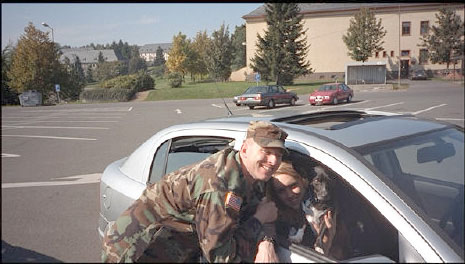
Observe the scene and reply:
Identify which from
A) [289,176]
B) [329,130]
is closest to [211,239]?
[289,176]

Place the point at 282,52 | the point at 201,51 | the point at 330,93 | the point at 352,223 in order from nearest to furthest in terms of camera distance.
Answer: the point at 352,223 → the point at 201,51 → the point at 282,52 → the point at 330,93

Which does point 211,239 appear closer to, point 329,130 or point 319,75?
point 329,130

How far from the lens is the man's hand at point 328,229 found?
180 cm

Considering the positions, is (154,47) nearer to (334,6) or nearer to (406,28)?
(334,6)

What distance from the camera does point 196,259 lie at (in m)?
1.73

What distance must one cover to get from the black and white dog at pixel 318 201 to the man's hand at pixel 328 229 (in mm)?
12

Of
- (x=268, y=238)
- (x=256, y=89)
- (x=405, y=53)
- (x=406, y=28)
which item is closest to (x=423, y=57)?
(x=405, y=53)

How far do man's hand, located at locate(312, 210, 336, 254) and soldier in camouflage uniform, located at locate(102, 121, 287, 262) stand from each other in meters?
0.29

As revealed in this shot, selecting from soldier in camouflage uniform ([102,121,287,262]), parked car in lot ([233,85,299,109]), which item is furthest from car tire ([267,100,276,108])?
soldier in camouflage uniform ([102,121,287,262])

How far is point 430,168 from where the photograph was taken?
7.38 feet

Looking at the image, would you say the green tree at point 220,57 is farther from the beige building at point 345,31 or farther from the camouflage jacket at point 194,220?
the camouflage jacket at point 194,220

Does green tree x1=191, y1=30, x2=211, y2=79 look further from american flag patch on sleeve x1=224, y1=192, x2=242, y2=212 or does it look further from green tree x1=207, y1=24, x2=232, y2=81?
american flag patch on sleeve x1=224, y1=192, x2=242, y2=212

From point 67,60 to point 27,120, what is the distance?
42cm

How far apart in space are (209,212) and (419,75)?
2724 millimetres
